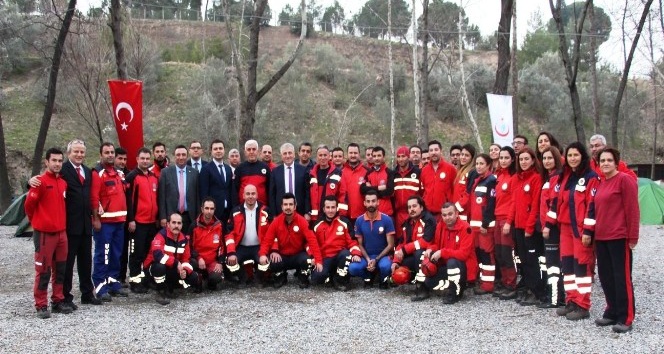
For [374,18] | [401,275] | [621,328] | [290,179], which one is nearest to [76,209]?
[290,179]

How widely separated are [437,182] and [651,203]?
10.2m

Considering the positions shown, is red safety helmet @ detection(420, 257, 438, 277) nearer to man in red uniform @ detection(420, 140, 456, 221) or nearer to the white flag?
man in red uniform @ detection(420, 140, 456, 221)

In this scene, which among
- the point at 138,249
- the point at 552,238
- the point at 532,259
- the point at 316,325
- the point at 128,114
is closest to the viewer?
the point at 316,325

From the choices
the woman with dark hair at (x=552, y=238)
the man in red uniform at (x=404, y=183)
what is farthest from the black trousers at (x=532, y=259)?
the man in red uniform at (x=404, y=183)

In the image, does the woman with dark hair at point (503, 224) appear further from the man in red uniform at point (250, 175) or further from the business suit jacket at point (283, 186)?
the man in red uniform at point (250, 175)

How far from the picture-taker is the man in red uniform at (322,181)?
837 cm

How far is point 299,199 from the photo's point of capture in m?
8.45

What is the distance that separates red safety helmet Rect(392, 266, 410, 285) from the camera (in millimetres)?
7305

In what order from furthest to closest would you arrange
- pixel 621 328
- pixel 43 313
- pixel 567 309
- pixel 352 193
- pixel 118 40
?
1. pixel 118 40
2. pixel 352 193
3. pixel 43 313
4. pixel 567 309
5. pixel 621 328

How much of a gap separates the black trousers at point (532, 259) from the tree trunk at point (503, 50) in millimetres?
7469

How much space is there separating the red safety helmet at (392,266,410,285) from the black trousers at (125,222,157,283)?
10.6ft

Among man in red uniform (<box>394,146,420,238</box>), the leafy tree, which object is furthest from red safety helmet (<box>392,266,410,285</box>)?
the leafy tree

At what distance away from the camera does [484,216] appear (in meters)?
7.24

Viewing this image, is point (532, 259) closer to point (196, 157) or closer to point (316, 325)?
point (316, 325)
